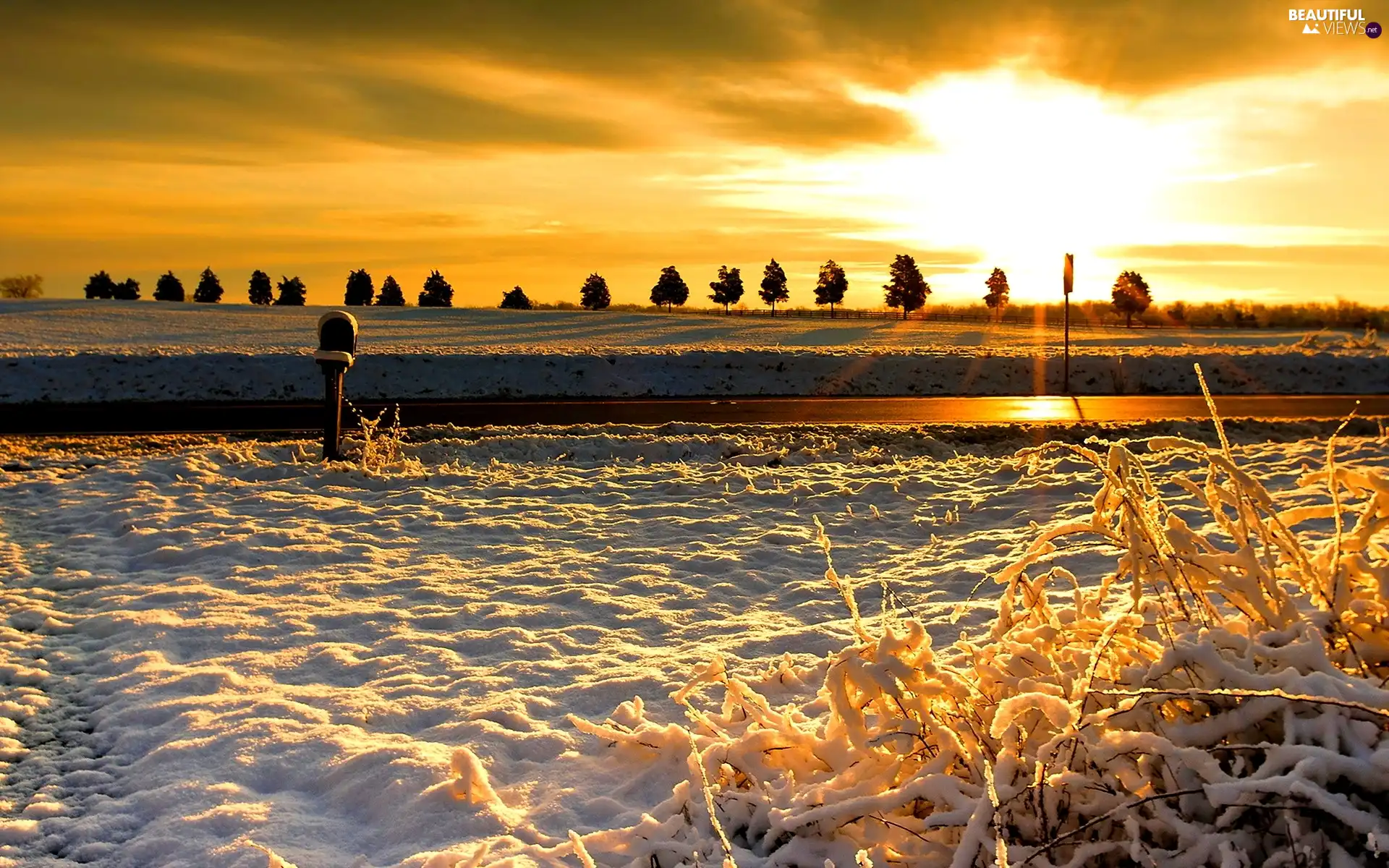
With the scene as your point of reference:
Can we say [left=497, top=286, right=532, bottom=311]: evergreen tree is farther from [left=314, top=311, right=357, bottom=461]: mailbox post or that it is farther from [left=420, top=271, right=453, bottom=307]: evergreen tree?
[left=314, top=311, right=357, bottom=461]: mailbox post

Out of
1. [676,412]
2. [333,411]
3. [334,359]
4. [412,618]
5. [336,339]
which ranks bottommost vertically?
[412,618]

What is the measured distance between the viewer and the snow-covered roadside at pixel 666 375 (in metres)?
22.5

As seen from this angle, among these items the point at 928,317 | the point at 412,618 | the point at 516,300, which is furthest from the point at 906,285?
the point at 412,618

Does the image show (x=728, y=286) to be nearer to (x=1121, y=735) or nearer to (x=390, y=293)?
(x=390, y=293)

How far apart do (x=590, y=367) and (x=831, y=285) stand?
63.5 meters

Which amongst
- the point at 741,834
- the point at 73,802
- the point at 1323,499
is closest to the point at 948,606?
the point at 741,834

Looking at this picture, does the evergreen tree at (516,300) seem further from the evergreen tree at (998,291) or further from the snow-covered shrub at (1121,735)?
the snow-covered shrub at (1121,735)

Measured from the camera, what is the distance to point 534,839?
126 inches

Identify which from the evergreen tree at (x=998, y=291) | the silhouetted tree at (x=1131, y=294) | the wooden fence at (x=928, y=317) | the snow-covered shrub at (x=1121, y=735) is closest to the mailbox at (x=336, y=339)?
the snow-covered shrub at (x=1121, y=735)

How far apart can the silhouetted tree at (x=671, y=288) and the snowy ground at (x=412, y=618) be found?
73.7 m

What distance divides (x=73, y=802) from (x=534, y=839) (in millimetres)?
1869

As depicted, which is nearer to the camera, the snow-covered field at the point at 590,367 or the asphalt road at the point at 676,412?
the asphalt road at the point at 676,412

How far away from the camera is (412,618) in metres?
5.71

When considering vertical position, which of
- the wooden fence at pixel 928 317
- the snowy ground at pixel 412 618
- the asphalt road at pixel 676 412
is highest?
the wooden fence at pixel 928 317
